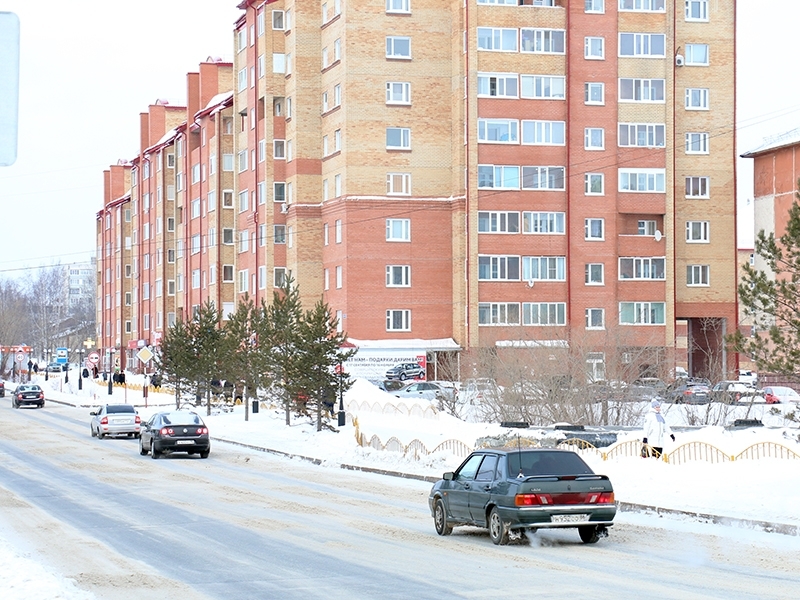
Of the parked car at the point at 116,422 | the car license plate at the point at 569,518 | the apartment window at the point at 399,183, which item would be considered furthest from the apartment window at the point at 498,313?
the car license plate at the point at 569,518

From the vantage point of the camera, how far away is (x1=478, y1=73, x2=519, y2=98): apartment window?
7712 centimetres

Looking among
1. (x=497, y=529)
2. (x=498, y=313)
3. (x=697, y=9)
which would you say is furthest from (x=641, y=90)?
(x=497, y=529)

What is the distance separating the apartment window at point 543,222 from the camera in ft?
256

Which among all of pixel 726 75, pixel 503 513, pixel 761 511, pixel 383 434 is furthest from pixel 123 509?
pixel 726 75

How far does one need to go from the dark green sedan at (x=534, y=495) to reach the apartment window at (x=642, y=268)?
61.3 meters

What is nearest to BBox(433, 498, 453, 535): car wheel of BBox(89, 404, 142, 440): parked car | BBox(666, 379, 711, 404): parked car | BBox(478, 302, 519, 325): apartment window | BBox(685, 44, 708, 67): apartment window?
BBox(666, 379, 711, 404): parked car

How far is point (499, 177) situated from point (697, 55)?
15747mm

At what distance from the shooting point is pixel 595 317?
78.4 m

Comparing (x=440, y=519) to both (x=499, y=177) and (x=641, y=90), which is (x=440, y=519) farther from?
(x=641, y=90)

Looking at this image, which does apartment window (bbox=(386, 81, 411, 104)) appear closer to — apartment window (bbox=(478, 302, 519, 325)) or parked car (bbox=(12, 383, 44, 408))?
apartment window (bbox=(478, 302, 519, 325))

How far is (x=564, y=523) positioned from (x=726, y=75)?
68236 millimetres

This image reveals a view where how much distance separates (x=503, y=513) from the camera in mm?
17891

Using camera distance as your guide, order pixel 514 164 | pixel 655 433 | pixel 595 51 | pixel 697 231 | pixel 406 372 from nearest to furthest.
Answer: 1. pixel 655 433
2. pixel 406 372
3. pixel 514 164
4. pixel 595 51
5. pixel 697 231

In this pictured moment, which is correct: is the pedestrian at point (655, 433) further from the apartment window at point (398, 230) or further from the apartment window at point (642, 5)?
the apartment window at point (642, 5)
